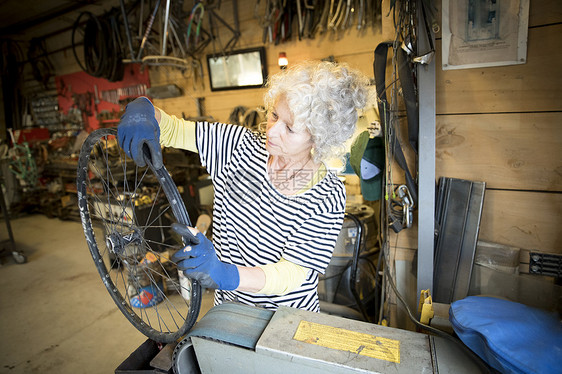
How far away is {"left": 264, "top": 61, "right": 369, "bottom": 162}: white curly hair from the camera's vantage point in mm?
1000

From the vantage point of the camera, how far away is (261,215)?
3.54 feet

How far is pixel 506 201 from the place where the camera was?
3.97 ft

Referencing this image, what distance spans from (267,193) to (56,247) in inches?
147

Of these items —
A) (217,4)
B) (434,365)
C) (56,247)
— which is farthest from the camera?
(56,247)

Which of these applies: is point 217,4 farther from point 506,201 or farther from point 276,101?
point 506,201

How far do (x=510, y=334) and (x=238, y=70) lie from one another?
10.6 feet

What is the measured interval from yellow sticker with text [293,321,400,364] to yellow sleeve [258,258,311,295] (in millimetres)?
134

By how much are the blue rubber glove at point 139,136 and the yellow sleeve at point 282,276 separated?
0.43 metres

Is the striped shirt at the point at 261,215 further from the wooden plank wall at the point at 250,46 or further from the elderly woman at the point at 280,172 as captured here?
the wooden plank wall at the point at 250,46

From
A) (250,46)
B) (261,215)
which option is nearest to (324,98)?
(261,215)

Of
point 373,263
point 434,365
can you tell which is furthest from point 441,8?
point 373,263

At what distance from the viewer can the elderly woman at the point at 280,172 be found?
0.98m

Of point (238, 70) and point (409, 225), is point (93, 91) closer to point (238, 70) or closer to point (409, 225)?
point (238, 70)

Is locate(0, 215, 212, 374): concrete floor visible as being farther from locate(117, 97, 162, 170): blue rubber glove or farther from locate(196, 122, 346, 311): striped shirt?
locate(117, 97, 162, 170): blue rubber glove
